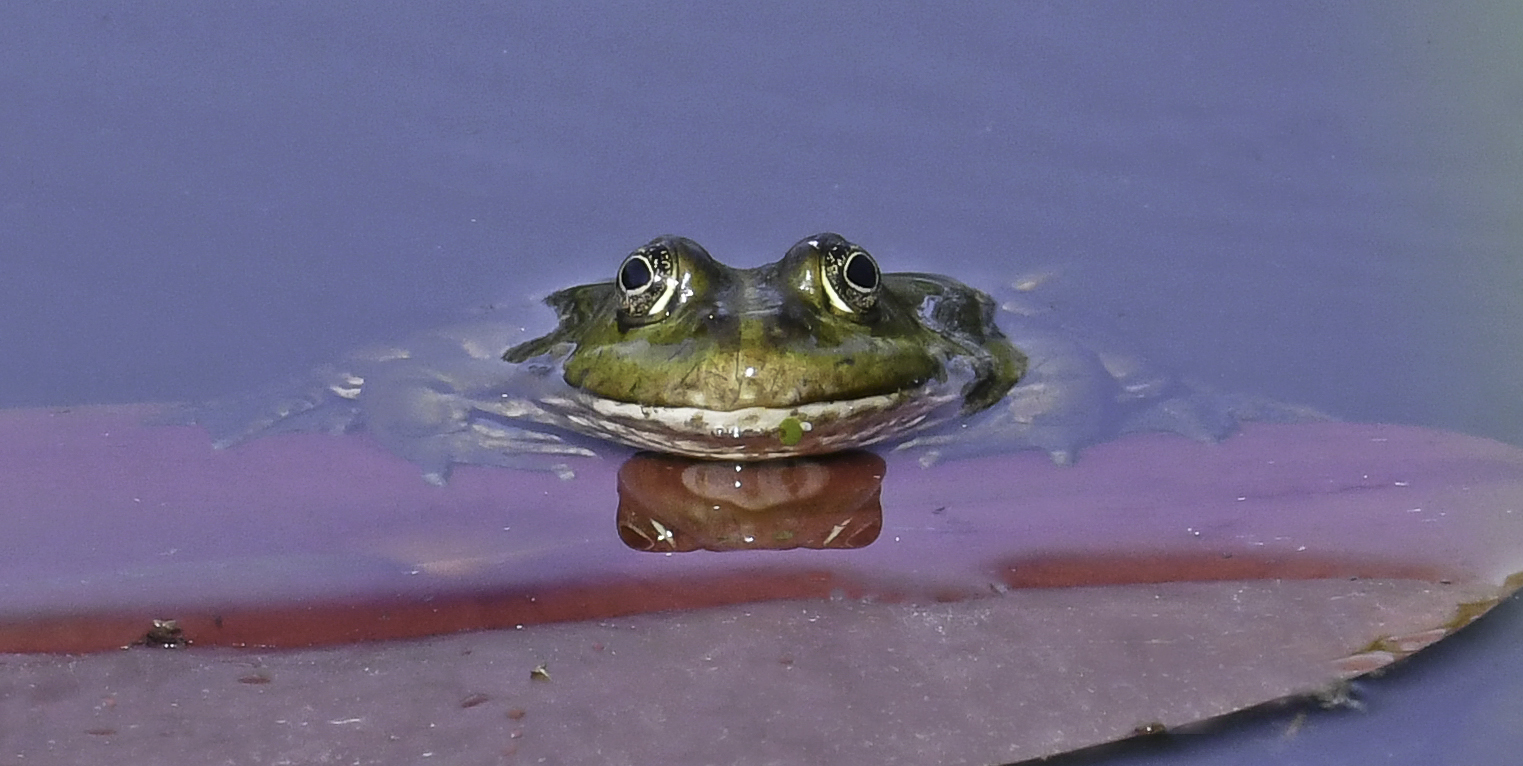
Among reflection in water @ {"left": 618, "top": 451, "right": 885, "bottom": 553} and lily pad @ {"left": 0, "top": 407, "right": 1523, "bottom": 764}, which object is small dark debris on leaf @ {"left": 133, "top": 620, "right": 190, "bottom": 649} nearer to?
lily pad @ {"left": 0, "top": 407, "right": 1523, "bottom": 764}

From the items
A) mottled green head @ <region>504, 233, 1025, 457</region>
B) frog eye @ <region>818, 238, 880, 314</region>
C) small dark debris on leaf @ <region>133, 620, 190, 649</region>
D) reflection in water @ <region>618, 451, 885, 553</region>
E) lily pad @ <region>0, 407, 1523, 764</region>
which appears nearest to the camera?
lily pad @ <region>0, 407, 1523, 764</region>

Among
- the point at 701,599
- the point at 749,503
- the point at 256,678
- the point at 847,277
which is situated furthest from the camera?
the point at 847,277

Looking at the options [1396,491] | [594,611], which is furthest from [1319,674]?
[594,611]

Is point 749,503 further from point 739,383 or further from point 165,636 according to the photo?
point 165,636

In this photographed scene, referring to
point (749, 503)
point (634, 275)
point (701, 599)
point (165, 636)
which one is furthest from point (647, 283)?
point (165, 636)

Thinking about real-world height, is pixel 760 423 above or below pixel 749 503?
above

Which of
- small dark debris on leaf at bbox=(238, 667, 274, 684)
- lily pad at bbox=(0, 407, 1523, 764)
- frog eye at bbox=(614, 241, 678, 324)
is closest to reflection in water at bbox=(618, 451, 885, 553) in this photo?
lily pad at bbox=(0, 407, 1523, 764)
